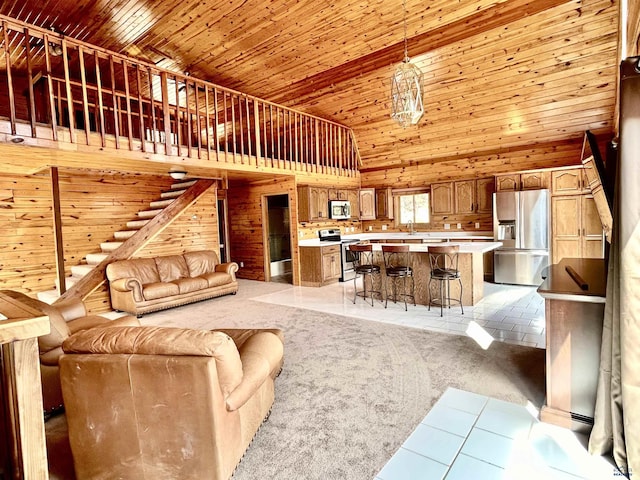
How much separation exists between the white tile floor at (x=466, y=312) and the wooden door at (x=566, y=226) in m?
0.95

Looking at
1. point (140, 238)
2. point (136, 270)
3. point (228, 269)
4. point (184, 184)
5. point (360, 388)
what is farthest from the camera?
point (184, 184)

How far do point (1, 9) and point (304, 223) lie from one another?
5731 mm

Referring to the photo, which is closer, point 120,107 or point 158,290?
point 158,290

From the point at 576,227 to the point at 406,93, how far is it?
4827mm

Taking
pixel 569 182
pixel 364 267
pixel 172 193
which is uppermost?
pixel 172 193

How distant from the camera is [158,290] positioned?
5.75 m

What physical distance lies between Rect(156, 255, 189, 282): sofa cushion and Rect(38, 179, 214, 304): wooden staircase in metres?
0.47

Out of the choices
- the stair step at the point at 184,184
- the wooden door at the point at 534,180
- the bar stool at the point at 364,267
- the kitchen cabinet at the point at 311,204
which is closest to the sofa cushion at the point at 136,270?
the stair step at the point at 184,184

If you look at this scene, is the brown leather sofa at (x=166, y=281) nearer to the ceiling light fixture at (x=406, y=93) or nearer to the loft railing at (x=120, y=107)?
the loft railing at (x=120, y=107)

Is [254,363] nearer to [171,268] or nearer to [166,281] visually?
[166,281]

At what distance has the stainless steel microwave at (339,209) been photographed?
317 inches

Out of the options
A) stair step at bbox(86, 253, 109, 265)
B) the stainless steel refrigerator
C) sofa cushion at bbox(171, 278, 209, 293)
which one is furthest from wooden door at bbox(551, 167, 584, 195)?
stair step at bbox(86, 253, 109, 265)

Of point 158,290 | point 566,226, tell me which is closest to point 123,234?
point 158,290

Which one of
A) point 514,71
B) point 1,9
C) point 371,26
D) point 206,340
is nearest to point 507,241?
point 514,71
